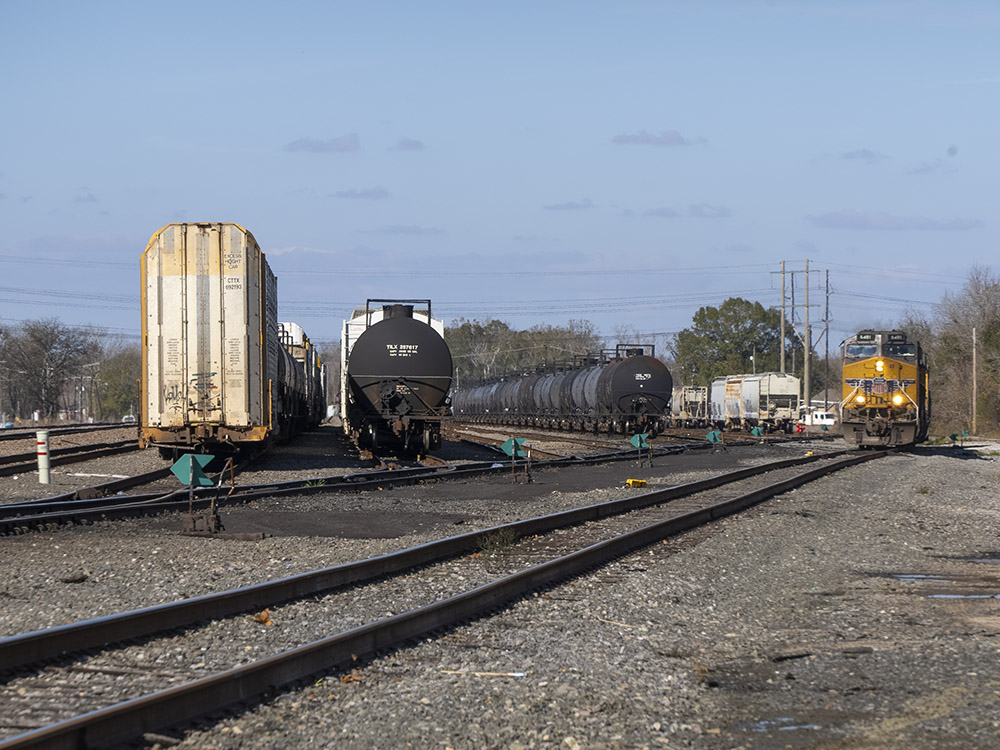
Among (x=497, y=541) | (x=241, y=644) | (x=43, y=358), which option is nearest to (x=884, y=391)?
(x=497, y=541)

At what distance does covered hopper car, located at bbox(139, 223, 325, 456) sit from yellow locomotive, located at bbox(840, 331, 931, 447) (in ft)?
63.4

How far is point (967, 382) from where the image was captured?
197 feet

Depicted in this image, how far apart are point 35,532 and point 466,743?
315 inches

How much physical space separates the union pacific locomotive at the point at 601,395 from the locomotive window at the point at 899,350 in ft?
30.7

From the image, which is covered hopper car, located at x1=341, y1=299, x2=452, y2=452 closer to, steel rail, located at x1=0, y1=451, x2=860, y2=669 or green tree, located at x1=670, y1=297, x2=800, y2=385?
steel rail, located at x1=0, y1=451, x2=860, y2=669

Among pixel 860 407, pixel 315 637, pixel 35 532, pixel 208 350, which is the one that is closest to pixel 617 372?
pixel 860 407

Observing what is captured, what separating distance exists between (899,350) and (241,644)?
2799 centimetres

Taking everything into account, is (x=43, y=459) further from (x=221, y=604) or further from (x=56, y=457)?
(x=221, y=604)

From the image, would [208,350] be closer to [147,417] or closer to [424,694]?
[147,417]

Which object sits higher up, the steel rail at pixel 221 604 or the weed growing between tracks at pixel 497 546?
the steel rail at pixel 221 604

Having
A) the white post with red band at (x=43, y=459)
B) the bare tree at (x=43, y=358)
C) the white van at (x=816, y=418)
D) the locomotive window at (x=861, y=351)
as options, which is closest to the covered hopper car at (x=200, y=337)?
the white post with red band at (x=43, y=459)

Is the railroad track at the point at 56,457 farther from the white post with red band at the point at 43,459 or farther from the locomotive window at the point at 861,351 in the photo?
the locomotive window at the point at 861,351

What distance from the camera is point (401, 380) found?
2384 centimetres

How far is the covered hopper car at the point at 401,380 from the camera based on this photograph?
938 inches
